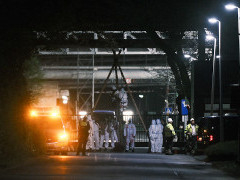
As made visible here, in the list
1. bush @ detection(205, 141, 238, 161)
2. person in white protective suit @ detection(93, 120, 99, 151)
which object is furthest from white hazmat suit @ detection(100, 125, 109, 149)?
bush @ detection(205, 141, 238, 161)

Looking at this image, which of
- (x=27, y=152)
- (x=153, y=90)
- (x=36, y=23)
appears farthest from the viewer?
(x=153, y=90)

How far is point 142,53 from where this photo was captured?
220 ft

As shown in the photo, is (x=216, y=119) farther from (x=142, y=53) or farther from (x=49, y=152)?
(x=142, y=53)

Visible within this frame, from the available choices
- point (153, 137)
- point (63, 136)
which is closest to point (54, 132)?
point (63, 136)

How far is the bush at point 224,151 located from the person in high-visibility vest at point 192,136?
7.63 meters

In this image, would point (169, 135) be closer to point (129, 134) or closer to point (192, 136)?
point (192, 136)

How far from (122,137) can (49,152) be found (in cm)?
616

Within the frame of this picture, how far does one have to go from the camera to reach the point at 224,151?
79.4 feet

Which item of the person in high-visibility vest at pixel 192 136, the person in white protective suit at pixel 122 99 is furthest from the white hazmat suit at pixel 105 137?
the person in high-visibility vest at pixel 192 136

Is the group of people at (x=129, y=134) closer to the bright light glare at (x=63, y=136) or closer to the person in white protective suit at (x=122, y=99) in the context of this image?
the bright light glare at (x=63, y=136)

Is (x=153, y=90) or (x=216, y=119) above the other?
(x=153, y=90)

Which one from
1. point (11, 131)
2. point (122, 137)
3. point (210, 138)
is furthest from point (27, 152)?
point (122, 137)

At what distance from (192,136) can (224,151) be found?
30.6ft

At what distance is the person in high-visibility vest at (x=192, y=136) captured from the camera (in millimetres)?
33125
